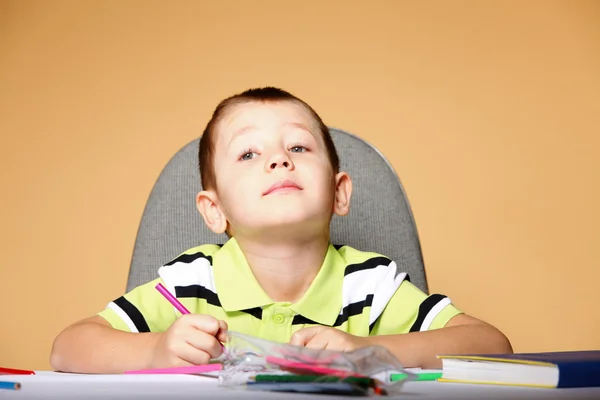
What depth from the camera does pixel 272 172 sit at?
45.9 inches

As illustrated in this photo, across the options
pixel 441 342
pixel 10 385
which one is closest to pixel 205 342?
pixel 10 385

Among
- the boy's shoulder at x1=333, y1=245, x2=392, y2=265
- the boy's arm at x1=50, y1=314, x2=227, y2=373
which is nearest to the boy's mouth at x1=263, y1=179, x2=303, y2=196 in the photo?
the boy's shoulder at x1=333, y1=245, x2=392, y2=265

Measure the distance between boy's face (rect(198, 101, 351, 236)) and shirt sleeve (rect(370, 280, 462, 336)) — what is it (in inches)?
6.9

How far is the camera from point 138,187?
2346 mm

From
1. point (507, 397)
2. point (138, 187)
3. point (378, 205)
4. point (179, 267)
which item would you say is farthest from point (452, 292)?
point (507, 397)

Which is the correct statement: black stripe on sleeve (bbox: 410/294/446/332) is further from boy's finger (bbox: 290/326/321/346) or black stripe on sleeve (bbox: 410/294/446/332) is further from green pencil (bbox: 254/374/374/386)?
green pencil (bbox: 254/374/374/386)

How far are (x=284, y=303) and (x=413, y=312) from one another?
209 mm

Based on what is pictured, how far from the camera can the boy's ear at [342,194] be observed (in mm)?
1317

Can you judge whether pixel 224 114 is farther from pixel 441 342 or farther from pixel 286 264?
pixel 441 342

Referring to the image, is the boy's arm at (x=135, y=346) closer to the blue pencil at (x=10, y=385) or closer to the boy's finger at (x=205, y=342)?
the boy's finger at (x=205, y=342)

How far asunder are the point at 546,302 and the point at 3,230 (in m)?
1.74

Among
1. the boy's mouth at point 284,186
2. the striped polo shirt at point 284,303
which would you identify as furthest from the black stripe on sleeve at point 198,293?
the boy's mouth at point 284,186

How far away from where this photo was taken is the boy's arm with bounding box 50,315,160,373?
98 cm

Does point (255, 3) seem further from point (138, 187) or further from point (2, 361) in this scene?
point (2, 361)
